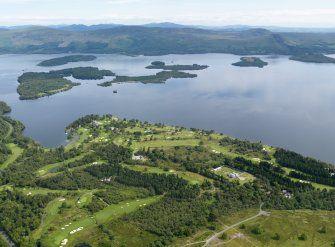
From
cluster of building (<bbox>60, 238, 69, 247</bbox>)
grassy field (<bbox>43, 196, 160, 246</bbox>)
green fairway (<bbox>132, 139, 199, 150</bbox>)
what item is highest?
green fairway (<bbox>132, 139, 199, 150</bbox>)

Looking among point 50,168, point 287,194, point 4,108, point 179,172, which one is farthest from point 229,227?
point 4,108

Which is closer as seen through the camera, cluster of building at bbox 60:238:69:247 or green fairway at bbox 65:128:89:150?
cluster of building at bbox 60:238:69:247

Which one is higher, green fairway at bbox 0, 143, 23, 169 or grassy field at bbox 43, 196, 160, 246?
green fairway at bbox 0, 143, 23, 169

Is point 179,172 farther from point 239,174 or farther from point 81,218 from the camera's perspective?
point 81,218

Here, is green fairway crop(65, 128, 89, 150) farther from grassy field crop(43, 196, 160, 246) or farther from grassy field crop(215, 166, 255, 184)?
grassy field crop(215, 166, 255, 184)

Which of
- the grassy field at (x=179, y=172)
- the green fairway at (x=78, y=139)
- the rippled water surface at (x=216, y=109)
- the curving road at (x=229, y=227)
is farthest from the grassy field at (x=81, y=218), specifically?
the rippled water surface at (x=216, y=109)

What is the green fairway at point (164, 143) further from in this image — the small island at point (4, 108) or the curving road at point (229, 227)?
the small island at point (4, 108)

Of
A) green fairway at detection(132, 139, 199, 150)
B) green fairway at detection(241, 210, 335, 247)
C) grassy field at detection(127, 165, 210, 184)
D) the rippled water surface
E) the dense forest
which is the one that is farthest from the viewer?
the rippled water surface

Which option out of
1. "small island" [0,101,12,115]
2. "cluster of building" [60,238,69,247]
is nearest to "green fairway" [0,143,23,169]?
"cluster of building" [60,238,69,247]
